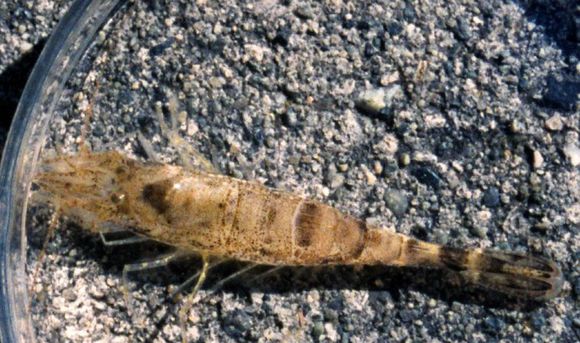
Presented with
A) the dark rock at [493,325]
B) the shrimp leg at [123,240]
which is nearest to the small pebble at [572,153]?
the dark rock at [493,325]

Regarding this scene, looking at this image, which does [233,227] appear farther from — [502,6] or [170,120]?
[502,6]

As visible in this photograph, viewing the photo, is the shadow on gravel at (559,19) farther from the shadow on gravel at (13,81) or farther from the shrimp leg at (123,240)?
the shadow on gravel at (13,81)

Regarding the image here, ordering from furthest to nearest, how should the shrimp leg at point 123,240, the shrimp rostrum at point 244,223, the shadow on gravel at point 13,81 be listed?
the shadow on gravel at point 13,81 → the shrimp leg at point 123,240 → the shrimp rostrum at point 244,223

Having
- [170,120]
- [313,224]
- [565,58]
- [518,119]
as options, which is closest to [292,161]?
[313,224]

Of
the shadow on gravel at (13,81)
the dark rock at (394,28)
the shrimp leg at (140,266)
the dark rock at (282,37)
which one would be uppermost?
the dark rock at (394,28)

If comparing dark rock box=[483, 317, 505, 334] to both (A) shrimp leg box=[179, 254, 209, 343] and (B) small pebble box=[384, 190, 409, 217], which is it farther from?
(A) shrimp leg box=[179, 254, 209, 343]

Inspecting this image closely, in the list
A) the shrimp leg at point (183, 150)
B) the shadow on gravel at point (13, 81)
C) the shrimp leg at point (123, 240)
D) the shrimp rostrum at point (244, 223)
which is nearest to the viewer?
the shrimp rostrum at point (244, 223)
